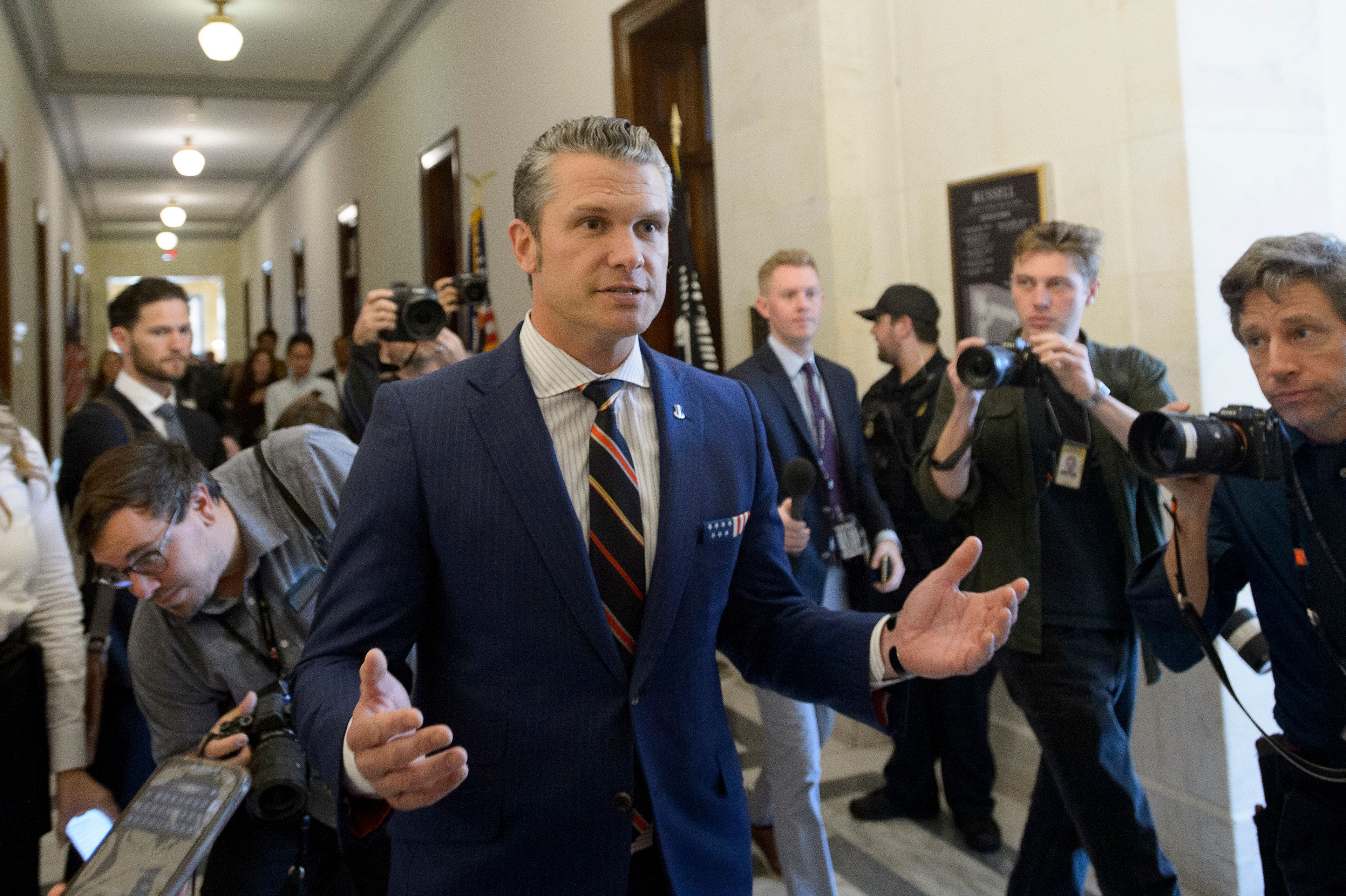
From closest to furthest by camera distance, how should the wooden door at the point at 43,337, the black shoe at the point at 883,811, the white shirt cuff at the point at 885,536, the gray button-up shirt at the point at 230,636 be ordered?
the gray button-up shirt at the point at 230,636 → the white shirt cuff at the point at 885,536 → the black shoe at the point at 883,811 → the wooden door at the point at 43,337

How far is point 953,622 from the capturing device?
1.42 metres

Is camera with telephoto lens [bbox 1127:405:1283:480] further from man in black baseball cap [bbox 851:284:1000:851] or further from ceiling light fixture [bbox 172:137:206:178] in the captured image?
ceiling light fixture [bbox 172:137:206:178]

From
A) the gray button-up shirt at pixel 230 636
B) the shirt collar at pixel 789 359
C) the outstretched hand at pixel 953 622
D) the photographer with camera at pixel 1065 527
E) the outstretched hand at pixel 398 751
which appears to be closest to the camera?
the outstretched hand at pixel 398 751

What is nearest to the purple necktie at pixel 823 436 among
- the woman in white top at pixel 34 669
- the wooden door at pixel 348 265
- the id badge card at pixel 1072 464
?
the id badge card at pixel 1072 464

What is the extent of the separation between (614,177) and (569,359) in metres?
0.26

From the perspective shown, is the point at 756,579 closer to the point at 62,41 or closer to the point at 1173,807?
the point at 1173,807

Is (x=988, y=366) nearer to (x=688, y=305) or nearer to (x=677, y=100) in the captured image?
(x=688, y=305)

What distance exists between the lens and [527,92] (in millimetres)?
7195

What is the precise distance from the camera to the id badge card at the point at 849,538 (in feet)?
11.0

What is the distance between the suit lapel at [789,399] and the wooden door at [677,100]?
7.39 ft

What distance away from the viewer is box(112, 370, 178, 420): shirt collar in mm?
3707

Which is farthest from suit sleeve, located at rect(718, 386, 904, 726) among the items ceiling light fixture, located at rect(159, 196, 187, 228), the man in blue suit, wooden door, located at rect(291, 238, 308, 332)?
ceiling light fixture, located at rect(159, 196, 187, 228)

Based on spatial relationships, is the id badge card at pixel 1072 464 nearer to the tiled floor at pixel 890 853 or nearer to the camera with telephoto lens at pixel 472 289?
the tiled floor at pixel 890 853

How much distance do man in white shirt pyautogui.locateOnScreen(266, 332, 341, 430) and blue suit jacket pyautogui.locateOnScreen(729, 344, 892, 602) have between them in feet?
15.5
